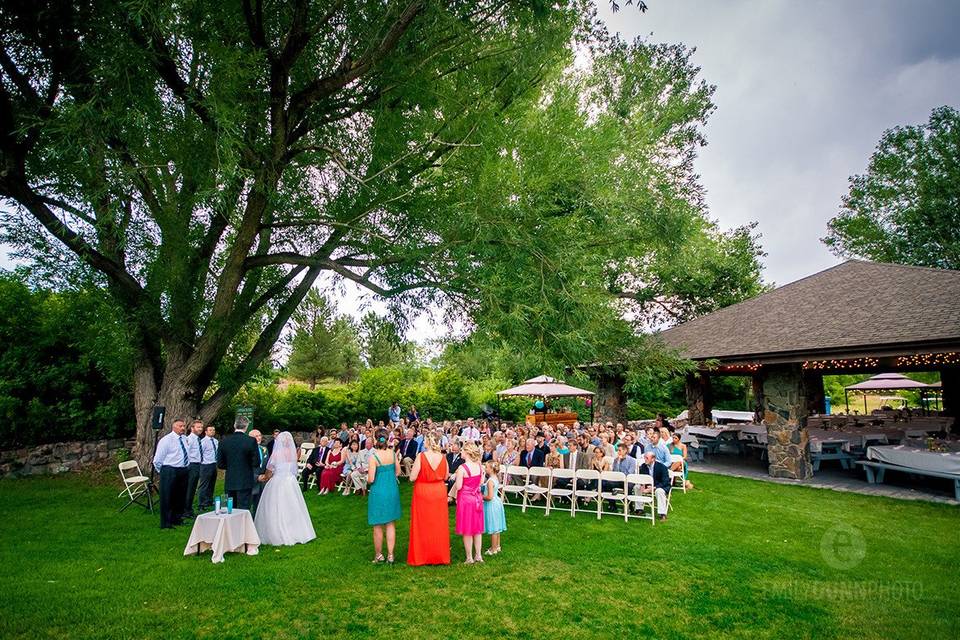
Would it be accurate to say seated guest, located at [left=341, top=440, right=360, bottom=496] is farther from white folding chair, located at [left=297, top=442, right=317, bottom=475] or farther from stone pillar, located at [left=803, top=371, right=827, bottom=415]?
stone pillar, located at [left=803, top=371, right=827, bottom=415]

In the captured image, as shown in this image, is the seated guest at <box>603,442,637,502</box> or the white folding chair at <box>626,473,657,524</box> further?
the seated guest at <box>603,442,637,502</box>

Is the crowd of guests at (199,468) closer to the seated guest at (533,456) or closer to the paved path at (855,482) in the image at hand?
the seated guest at (533,456)

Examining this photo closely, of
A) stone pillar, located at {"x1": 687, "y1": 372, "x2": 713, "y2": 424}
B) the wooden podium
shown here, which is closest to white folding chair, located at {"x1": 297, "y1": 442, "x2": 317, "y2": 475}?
the wooden podium

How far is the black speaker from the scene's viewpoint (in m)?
11.0

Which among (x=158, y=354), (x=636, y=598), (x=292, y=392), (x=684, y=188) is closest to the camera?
(x=636, y=598)

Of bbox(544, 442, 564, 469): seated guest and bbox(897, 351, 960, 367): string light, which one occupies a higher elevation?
bbox(897, 351, 960, 367): string light

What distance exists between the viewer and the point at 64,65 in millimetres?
8875

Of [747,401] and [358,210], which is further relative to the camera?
[747,401]

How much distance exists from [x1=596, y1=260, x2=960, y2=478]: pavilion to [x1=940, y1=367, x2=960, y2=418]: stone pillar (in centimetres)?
438

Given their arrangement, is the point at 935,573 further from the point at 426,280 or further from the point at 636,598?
the point at 426,280

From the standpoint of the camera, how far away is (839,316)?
12.9 meters

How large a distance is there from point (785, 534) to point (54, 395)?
18.1m

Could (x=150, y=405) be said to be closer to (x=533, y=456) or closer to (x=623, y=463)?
(x=533, y=456)

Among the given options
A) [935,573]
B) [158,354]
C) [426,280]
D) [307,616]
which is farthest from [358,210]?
[935,573]
